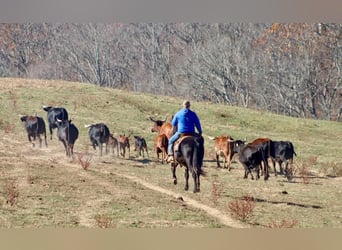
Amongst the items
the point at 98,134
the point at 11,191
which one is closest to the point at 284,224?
the point at 98,134

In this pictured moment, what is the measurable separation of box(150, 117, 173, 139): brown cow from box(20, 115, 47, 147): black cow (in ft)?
3.42

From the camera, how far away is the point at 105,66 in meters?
5.33

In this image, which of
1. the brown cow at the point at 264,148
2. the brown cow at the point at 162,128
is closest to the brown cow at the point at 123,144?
the brown cow at the point at 162,128

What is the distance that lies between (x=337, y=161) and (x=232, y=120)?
1417 millimetres

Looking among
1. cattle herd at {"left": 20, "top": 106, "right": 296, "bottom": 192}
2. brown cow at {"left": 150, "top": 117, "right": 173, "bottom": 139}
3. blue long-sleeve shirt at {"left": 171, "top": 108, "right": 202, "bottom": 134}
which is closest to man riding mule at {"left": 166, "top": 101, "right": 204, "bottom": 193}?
blue long-sleeve shirt at {"left": 171, "top": 108, "right": 202, "bottom": 134}

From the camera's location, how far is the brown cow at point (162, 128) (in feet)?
15.5

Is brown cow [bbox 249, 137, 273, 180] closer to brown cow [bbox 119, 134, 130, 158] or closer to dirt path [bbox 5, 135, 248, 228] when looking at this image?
dirt path [bbox 5, 135, 248, 228]

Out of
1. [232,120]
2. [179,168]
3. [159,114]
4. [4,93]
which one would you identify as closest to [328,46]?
[232,120]

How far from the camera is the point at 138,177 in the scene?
480cm

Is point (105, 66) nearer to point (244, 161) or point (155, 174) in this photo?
point (155, 174)

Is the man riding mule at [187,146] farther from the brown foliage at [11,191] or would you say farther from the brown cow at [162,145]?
the brown foliage at [11,191]

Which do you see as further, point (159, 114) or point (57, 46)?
point (159, 114)

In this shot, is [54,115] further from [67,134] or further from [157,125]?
[157,125]

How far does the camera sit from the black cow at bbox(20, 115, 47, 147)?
16.6ft
